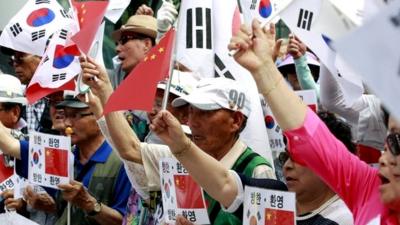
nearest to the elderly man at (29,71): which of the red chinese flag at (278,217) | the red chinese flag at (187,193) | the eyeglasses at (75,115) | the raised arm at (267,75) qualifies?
the eyeglasses at (75,115)

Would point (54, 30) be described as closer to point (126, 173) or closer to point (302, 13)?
point (126, 173)

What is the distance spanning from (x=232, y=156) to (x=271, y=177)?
0.25 metres

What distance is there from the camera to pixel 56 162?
19.6 ft

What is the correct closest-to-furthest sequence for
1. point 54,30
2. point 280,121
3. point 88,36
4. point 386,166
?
point 386,166 → point 280,121 → point 88,36 → point 54,30

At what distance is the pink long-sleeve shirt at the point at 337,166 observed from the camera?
145 inches

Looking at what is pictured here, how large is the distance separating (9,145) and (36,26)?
2.79 feet

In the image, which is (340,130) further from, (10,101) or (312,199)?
(10,101)

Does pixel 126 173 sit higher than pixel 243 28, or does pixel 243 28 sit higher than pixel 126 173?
pixel 243 28

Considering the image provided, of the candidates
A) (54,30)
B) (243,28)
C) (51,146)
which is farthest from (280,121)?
(54,30)

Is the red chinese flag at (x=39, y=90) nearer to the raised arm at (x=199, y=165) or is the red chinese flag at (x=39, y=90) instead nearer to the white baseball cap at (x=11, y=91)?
the white baseball cap at (x=11, y=91)

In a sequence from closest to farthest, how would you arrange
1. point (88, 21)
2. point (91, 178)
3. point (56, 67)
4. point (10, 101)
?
point (88, 21) < point (91, 178) < point (56, 67) < point (10, 101)

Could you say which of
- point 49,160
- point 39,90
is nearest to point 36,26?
point 39,90

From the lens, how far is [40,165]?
20.1 ft

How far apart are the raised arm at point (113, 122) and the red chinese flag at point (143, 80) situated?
1.53 feet
